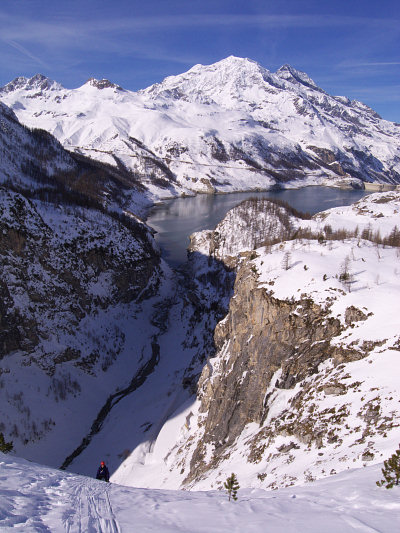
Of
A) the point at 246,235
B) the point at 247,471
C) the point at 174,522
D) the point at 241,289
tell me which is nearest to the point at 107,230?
the point at 246,235

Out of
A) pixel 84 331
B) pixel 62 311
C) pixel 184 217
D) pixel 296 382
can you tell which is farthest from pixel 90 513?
pixel 184 217

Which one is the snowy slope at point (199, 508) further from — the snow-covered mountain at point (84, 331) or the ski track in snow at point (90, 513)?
the snow-covered mountain at point (84, 331)

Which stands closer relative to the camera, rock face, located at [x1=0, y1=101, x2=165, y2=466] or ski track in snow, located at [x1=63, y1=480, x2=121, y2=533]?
ski track in snow, located at [x1=63, y1=480, x2=121, y2=533]

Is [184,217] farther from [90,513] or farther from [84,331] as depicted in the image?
[90,513]

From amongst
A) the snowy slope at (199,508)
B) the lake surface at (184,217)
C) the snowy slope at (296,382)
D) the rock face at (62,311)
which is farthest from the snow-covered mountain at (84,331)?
the snowy slope at (199,508)

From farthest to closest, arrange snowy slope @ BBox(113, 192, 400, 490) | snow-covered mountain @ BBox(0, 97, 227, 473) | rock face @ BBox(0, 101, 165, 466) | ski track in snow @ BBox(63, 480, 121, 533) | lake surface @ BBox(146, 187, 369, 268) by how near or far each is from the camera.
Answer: lake surface @ BBox(146, 187, 369, 268), rock face @ BBox(0, 101, 165, 466), snow-covered mountain @ BBox(0, 97, 227, 473), snowy slope @ BBox(113, 192, 400, 490), ski track in snow @ BBox(63, 480, 121, 533)

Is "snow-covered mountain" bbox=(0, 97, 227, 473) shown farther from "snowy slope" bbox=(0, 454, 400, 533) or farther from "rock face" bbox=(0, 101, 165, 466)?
"snowy slope" bbox=(0, 454, 400, 533)

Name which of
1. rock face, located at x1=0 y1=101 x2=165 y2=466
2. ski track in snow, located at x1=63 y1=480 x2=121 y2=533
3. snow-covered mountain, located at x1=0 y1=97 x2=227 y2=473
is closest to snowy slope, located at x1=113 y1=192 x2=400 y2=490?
ski track in snow, located at x1=63 y1=480 x2=121 y2=533
